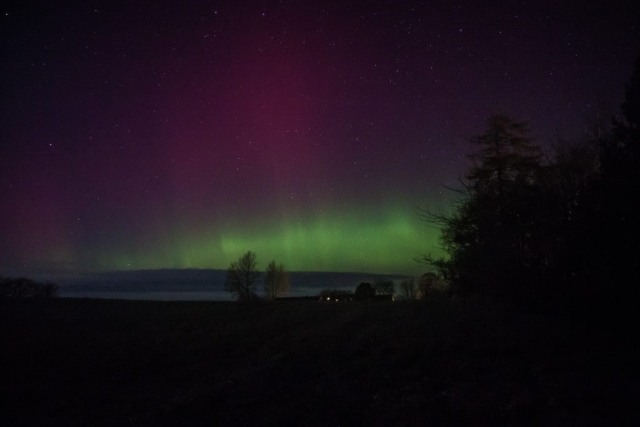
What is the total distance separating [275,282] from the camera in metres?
73.1

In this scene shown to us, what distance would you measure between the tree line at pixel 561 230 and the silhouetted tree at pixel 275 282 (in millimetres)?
51337

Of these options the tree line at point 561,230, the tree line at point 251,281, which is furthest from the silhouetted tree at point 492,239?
the tree line at point 251,281

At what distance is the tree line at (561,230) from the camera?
10.8m

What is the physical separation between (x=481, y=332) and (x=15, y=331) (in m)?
23.1

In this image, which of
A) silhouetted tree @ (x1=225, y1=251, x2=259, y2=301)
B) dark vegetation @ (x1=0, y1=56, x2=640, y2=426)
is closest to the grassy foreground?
dark vegetation @ (x1=0, y1=56, x2=640, y2=426)

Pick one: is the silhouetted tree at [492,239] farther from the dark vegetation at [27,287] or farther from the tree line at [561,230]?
the dark vegetation at [27,287]

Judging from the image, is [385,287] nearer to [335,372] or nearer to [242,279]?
[242,279]

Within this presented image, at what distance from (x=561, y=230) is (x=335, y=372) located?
315 inches

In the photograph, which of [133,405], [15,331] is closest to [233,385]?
[133,405]

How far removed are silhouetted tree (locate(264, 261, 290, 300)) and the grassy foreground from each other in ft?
160

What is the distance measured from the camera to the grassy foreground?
9.57 metres

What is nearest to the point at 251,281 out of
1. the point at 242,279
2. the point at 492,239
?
the point at 242,279

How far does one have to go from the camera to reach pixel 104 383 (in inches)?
613

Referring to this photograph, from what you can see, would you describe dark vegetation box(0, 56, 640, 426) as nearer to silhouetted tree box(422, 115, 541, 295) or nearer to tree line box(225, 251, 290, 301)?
silhouetted tree box(422, 115, 541, 295)
